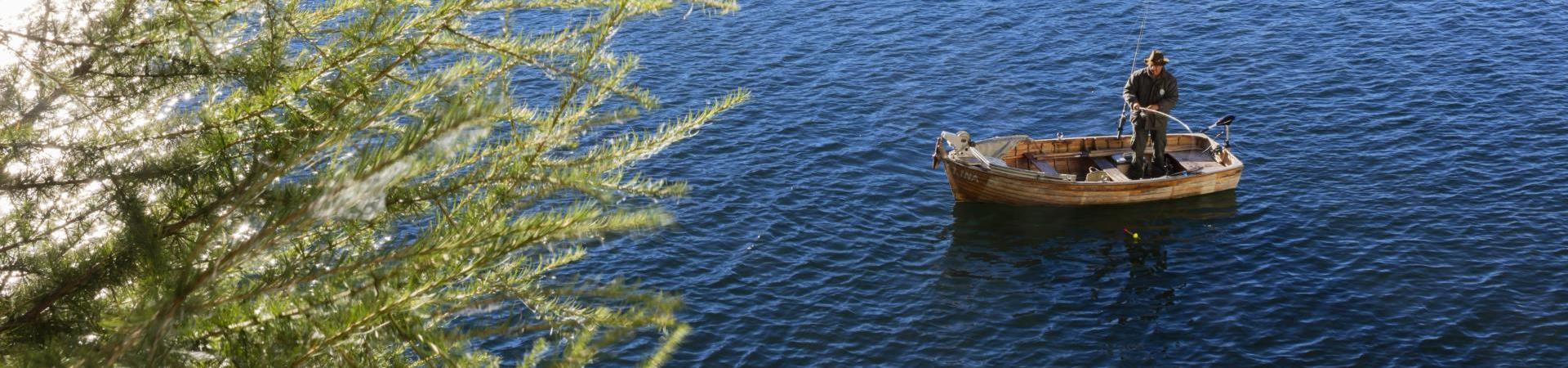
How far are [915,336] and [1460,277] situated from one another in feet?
27.3

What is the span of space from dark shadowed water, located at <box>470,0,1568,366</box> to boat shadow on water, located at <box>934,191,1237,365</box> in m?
0.06

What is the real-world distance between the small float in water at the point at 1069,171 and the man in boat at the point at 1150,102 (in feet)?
1.09

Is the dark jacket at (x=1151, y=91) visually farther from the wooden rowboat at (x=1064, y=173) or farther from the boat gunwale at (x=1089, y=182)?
the wooden rowboat at (x=1064, y=173)

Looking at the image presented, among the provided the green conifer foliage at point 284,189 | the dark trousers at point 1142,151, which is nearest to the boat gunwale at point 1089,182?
the dark trousers at point 1142,151

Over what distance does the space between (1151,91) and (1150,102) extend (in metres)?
0.24

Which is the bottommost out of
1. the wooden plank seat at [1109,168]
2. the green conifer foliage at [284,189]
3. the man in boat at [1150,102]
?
the wooden plank seat at [1109,168]

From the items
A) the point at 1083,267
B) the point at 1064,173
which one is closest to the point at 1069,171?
the point at 1064,173

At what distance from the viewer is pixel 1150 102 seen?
23094 millimetres

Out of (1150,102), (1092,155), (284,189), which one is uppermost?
(284,189)

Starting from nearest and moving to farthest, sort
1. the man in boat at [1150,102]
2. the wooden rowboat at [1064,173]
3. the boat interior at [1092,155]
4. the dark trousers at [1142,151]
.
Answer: the man in boat at [1150,102] → the wooden rowboat at [1064,173] → the dark trousers at [1142,151] → the boat interior at [1092,155]

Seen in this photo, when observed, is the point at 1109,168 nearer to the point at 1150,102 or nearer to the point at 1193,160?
the point at 1193,160

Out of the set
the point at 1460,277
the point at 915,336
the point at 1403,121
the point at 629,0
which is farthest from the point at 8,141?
the point at 1403,121

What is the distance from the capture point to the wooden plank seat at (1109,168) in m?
24.2

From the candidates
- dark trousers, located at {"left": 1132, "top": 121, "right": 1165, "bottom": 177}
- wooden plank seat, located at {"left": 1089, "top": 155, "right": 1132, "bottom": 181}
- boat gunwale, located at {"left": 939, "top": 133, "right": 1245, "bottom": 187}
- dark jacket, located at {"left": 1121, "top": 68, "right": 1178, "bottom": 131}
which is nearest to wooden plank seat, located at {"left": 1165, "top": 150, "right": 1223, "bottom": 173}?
dark trousers, located at {"left": 1132, "top": 121, "right": 1165, "bottom": 177}
